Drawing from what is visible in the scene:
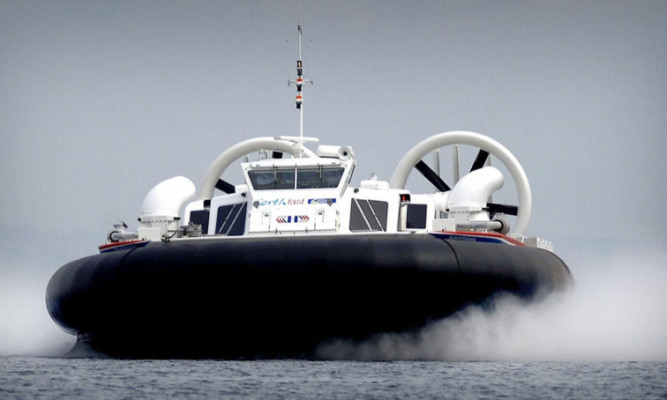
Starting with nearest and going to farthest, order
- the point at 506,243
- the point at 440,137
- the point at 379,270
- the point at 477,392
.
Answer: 1. the point at 477,392
2. the point at 379,270
3. the point at 506,243
4. the point at 440,137

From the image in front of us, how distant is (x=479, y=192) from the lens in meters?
20.4

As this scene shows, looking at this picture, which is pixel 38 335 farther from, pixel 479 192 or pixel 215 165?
pixel 479 192

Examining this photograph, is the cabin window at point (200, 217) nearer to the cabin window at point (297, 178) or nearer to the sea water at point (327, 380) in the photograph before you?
the cabin window at point (297, 178)

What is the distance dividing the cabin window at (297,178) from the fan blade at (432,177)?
4039 mm

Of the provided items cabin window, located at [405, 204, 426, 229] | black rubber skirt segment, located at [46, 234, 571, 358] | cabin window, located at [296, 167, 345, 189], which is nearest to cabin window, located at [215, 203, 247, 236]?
cabin window, located at [296, 167, 345, 189]

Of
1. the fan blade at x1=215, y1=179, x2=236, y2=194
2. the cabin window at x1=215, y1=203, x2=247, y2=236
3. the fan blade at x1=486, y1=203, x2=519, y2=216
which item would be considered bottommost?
the cabin window at x1=215, y1=203, x2=247, y2=236

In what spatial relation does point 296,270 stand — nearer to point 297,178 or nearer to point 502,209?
point 297,178

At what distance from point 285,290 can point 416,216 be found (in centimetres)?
325

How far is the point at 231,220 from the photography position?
19703 millimetres

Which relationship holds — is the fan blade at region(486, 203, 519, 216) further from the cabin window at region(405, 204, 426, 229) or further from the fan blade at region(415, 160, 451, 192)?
the cabin window at region(405, 204, 426, 229)

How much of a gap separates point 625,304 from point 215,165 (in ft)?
22.4

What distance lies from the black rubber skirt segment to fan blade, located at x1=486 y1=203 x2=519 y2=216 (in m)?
3.26

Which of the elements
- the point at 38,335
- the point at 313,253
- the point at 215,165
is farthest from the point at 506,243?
the point at 38,335

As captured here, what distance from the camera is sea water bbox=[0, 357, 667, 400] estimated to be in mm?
13484
